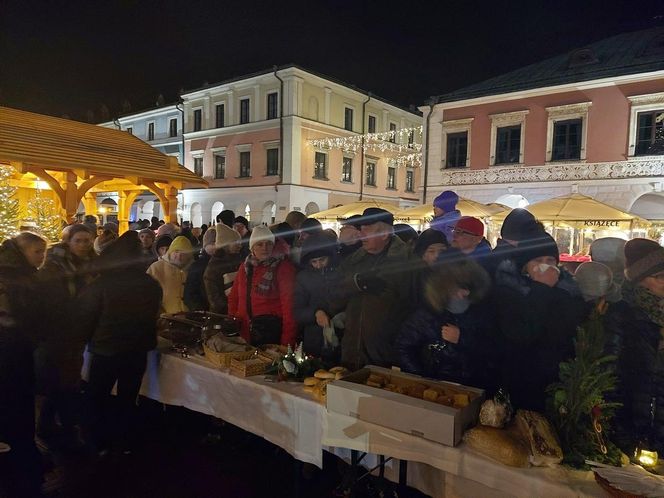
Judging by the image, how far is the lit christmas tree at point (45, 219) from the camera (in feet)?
30.3

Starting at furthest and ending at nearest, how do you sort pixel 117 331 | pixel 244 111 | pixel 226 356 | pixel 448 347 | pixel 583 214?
pixel 244 111 < pixel 583 214 < pixel 117 331 < pixel 226 356 < pixel 448 347

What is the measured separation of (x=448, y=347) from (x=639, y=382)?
0.99m

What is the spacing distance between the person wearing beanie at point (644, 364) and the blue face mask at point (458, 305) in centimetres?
81

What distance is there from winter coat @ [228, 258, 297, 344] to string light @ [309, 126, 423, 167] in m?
20.0

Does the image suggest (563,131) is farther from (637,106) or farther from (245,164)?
(245,164)

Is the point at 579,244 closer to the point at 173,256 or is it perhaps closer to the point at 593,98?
the point at 593,98

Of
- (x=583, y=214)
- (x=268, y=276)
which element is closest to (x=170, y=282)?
(x=268, y=276)

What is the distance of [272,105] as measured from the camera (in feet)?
88.0

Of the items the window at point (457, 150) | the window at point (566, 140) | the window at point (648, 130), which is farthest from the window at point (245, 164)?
the window at point (648, 130)

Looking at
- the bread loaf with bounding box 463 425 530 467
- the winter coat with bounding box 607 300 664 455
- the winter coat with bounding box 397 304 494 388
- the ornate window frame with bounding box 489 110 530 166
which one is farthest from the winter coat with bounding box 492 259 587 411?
the ornate window frame with bounding box 489 110 530 166

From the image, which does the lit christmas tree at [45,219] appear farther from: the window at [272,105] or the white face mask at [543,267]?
the window at [272,105]

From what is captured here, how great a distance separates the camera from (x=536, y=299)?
2.60 meters

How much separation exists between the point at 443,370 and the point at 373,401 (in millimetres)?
591

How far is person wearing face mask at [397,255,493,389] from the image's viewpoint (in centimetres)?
272
